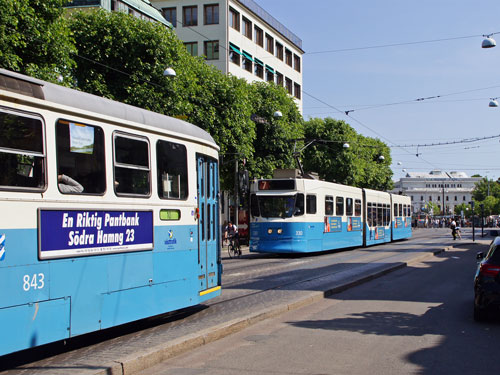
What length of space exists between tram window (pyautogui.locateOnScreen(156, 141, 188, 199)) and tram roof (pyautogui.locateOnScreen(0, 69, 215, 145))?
282 mm

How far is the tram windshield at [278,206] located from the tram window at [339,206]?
365 centimetres

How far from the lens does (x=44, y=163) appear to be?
6.50 m

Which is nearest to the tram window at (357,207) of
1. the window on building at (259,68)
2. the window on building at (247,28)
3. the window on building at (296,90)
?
the window on building at (259,68)

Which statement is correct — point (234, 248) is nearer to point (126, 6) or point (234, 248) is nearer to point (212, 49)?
point (126, 6)

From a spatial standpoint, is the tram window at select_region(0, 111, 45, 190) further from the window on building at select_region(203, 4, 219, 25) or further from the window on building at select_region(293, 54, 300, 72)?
the window on building at select_region(293, 54, 300, 72)

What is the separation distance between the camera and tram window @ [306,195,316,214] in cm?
2411

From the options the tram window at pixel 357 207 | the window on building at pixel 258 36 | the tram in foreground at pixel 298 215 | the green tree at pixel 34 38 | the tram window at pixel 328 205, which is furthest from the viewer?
the window on building at pixel 258 36

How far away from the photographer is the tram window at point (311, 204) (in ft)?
79.1

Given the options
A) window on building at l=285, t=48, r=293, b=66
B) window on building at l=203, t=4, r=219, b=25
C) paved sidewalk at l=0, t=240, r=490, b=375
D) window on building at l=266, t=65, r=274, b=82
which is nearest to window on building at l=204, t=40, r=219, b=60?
window on building at l=203, t=4, r=219, b=25

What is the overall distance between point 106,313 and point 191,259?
7.27ft

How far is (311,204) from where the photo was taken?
79.9ft

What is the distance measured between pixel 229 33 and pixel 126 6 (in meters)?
10.9

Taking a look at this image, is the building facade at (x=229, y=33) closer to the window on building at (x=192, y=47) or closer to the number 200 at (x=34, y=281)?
the window on building at (x=192, y=47)

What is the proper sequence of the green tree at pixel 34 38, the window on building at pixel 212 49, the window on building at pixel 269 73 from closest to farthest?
the green tree at pixel 34 38 < the window on building at pixel 212 49 < the window on building at pixel 269 73
